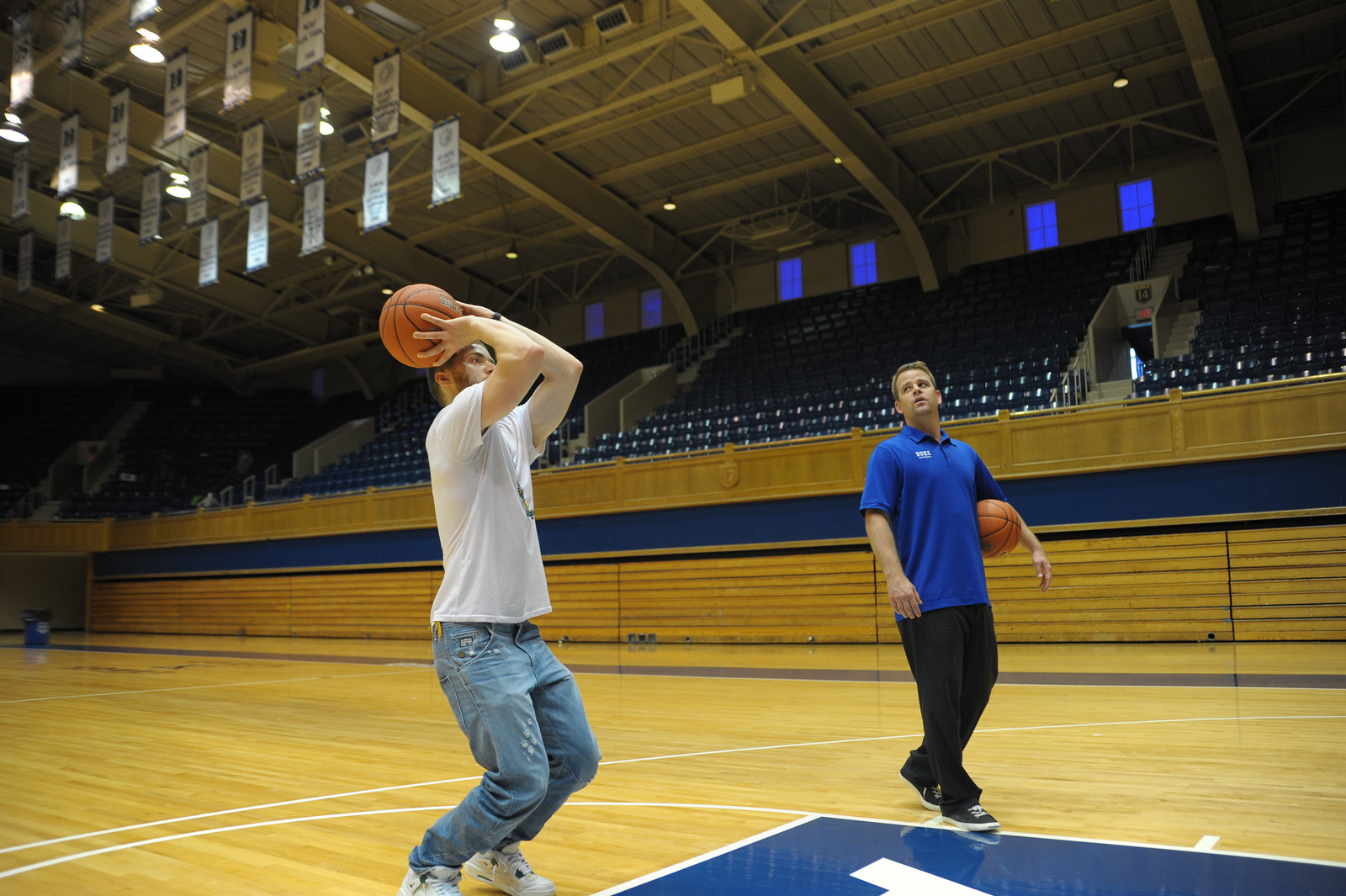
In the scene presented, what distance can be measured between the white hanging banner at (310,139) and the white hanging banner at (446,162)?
4.65 feet

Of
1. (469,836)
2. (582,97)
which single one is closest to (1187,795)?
(469,836)

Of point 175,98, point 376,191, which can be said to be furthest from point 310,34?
point 175,98

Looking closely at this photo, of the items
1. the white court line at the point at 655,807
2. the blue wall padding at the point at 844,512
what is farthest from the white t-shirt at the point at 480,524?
the blue wall padding at the point at 844,512

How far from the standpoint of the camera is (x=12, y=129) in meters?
14.5

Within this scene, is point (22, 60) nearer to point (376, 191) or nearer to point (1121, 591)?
point (376, 191)

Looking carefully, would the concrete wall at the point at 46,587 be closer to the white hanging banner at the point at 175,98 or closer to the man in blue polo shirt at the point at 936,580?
the white hanging banner at the point at 175,98

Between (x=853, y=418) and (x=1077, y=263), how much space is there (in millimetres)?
5589

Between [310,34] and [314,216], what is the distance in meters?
2.78

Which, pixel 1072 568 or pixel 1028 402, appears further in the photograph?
pixel 1028 402

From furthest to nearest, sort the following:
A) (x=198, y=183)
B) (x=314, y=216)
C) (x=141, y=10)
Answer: (x=198, y=183), (x=314, y=216), (x=141, y=10)

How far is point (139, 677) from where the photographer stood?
1035 centimetres

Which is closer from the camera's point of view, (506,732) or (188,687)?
(506,732)

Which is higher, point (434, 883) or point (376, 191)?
point (376, 191)

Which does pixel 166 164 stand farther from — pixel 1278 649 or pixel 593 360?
pixel 1278 649
